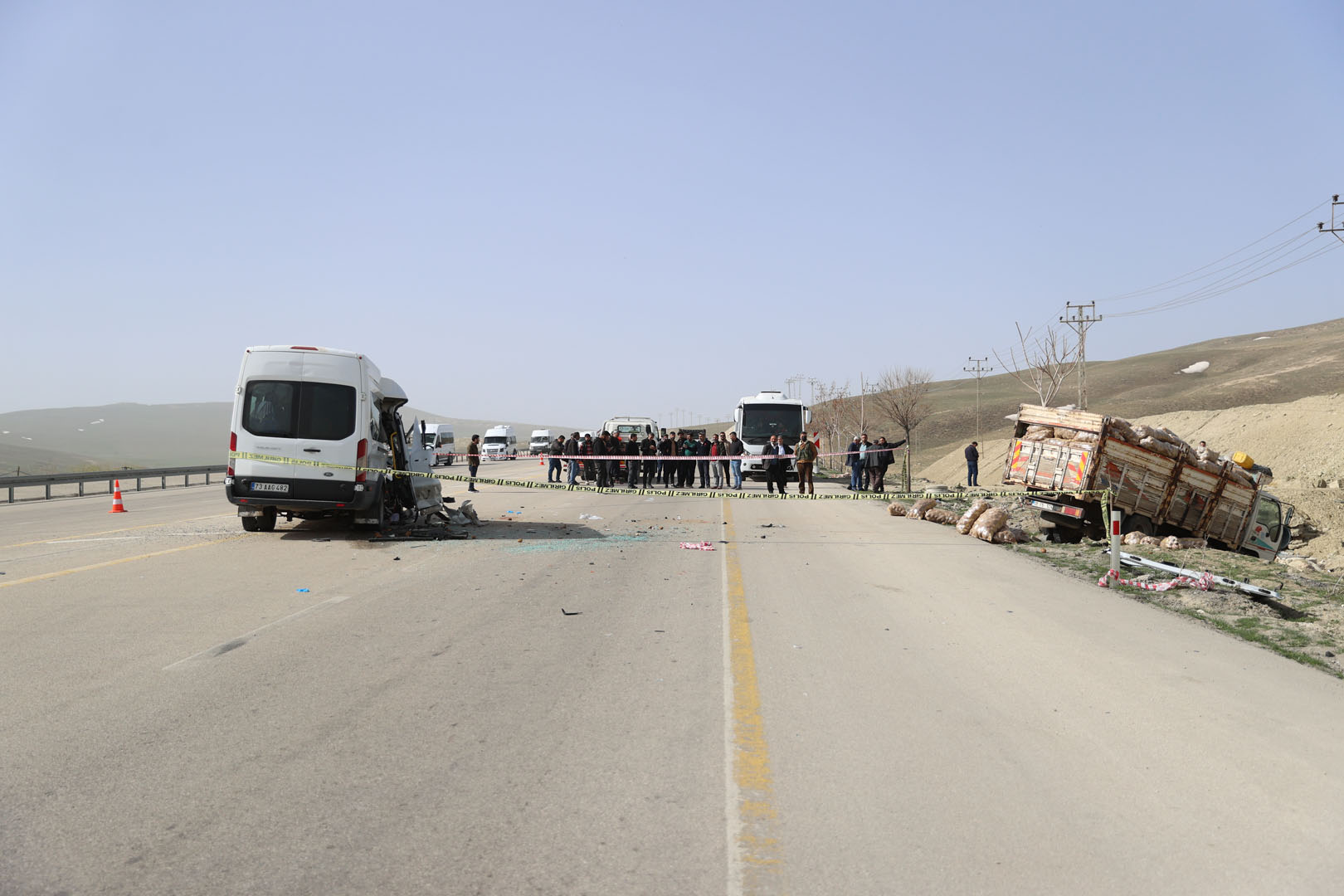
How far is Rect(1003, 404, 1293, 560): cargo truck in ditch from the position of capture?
1650 cm

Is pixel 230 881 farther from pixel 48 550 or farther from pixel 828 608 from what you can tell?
pixel 48 550

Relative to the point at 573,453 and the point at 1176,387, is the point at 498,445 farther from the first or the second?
the point at 1176,387

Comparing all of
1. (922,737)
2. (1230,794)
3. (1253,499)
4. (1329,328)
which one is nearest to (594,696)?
(922,737)

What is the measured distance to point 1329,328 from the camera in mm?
155125

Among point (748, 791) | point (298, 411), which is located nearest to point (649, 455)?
point (298, 411)

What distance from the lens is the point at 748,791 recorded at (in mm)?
4398

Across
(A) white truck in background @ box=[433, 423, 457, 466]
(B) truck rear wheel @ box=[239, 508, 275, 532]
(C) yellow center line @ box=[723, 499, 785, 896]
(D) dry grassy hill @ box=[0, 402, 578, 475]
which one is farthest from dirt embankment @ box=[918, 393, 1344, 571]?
(D) dry grassy hill @ box=[0, 402, 578, 475]

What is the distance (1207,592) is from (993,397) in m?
146

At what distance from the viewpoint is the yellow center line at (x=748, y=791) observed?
3564 millimetres

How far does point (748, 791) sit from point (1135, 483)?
14.5 meters

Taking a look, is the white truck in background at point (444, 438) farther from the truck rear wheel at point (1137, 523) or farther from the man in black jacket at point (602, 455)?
the truck rear wheel at point (1137, 523)

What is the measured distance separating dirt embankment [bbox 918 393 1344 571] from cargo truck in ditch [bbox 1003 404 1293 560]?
2130 mm

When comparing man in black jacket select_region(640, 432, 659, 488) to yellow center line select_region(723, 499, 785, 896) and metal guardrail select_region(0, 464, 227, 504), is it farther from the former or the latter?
yellow center line select_region(723, 499, 785, 896)

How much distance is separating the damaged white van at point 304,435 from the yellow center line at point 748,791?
8.55m
